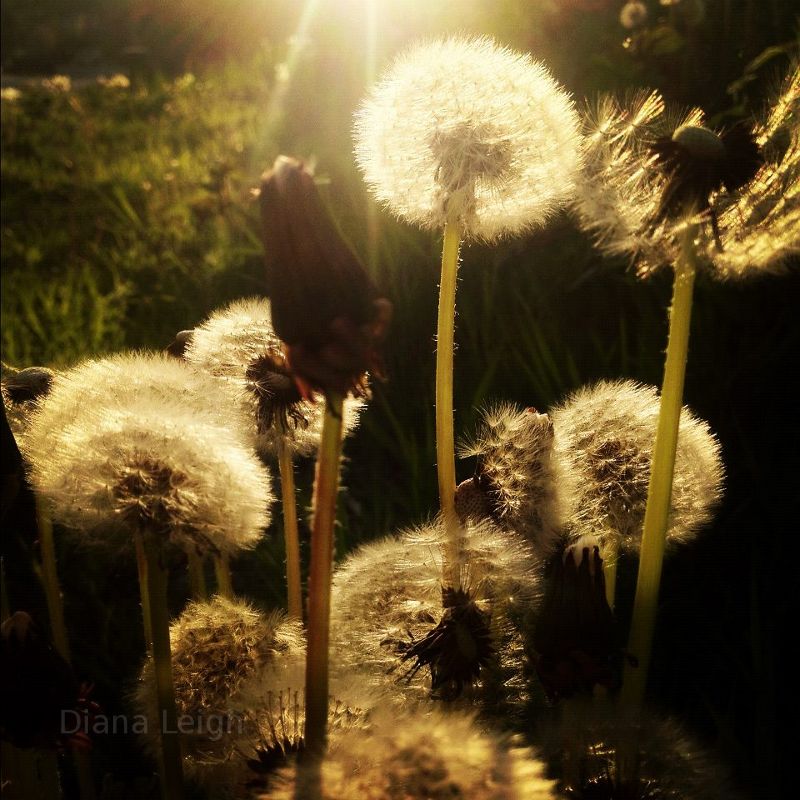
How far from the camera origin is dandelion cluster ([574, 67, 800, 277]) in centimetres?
134

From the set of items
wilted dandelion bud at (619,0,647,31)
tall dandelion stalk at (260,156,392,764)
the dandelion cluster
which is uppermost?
wilted dandelion bud at (619,0,647,31)

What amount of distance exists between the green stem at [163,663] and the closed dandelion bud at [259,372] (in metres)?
0.40

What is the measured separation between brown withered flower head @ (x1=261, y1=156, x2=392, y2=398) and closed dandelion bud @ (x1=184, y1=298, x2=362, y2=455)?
0.50 meters

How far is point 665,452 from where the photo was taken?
138 centimetres

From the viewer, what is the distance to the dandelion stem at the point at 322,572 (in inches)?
43.6

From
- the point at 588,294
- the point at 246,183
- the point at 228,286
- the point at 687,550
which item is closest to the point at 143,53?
the point at 246,183

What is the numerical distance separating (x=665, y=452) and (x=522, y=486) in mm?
277

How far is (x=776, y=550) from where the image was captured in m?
2.41

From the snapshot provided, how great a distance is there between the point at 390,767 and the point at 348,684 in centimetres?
39

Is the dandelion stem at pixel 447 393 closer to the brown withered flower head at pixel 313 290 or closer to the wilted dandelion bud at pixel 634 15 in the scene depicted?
the brown withered flower head at pixel 313 290

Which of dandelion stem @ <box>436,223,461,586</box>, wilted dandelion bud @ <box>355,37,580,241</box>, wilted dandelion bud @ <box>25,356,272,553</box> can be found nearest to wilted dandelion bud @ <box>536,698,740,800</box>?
dandelion stem @ <box>436,223,461,586</box>

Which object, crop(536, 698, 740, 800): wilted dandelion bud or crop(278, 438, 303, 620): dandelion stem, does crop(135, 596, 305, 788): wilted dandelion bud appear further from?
crop(536, 698, 740, 800): wilted dandelion bud

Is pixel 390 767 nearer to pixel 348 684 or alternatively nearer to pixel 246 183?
pixel 348 684

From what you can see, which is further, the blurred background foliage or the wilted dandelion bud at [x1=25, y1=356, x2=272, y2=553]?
the blurred background foliage
